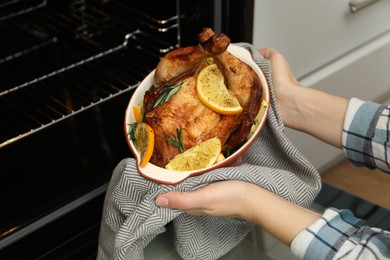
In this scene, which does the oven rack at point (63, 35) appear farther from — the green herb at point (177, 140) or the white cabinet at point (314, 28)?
the green herb at point (177, 140)

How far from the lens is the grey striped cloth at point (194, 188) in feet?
2.55

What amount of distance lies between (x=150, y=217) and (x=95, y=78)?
0.50 m

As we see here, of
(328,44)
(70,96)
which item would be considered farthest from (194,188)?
(328,44)

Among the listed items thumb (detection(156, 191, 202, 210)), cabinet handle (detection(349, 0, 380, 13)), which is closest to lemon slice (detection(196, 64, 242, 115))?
thumb (detection(156, 191, 202, 210))

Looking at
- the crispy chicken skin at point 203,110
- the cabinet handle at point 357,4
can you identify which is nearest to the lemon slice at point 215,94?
the crispy chicken skin at point 203,110

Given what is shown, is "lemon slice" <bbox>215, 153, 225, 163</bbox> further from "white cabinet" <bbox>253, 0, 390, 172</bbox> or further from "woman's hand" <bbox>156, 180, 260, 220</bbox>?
"white cabinet" <bbox>253, 0, 390, 172</bbox>

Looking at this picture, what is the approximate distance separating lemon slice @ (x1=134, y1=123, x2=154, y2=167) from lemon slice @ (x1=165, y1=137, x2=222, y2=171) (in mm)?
31

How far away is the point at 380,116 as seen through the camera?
0.96 m

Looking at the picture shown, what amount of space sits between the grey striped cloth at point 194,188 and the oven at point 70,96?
126 mm

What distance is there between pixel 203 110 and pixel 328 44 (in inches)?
Answer: 25.9

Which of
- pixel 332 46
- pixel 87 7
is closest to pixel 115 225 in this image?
pixel 87 7

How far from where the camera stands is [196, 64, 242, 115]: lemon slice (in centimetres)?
78

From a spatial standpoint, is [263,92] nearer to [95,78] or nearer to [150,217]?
[150,217]

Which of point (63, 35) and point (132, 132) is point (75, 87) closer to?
point (63, 35)
